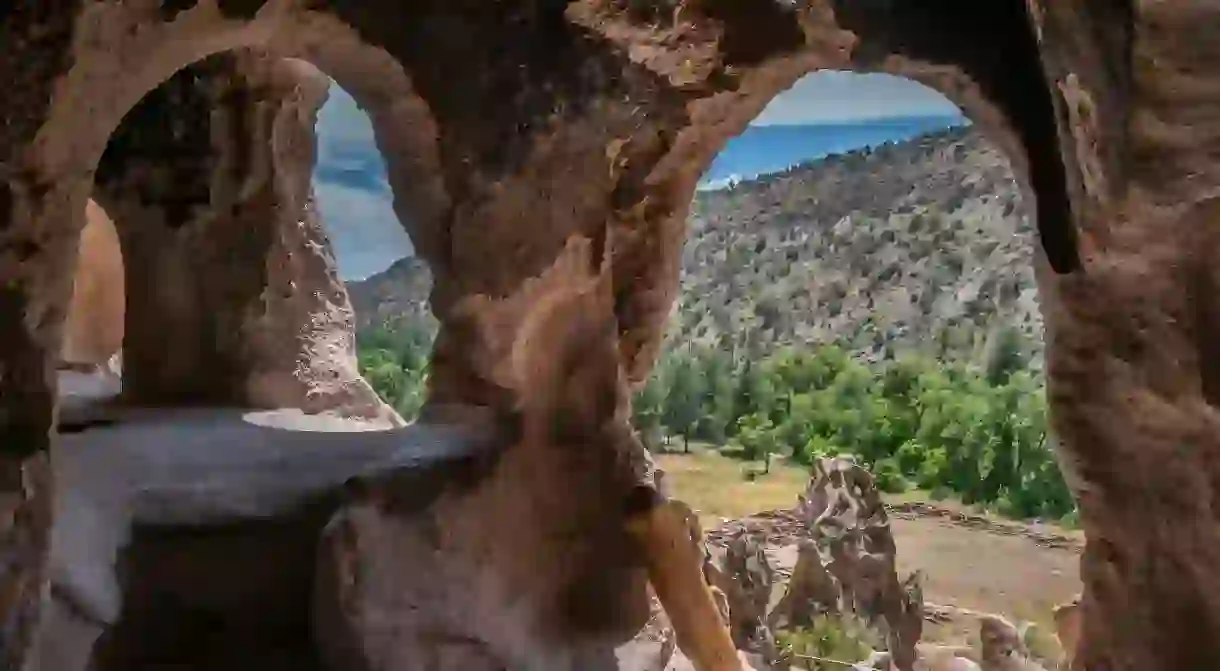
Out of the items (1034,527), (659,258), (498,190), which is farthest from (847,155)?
(498,190)

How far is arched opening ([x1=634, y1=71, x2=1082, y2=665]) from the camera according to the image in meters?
9.16

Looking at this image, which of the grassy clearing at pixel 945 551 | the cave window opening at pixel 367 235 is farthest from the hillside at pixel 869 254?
the cave window opening at pixel 367 235

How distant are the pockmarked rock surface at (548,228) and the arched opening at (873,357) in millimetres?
3519

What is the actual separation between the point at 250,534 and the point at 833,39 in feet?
7.67

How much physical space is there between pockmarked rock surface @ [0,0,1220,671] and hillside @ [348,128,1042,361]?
6.08 m

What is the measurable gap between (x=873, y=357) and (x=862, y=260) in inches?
56.2

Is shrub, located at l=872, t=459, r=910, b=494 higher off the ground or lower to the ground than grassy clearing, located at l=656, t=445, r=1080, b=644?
higher

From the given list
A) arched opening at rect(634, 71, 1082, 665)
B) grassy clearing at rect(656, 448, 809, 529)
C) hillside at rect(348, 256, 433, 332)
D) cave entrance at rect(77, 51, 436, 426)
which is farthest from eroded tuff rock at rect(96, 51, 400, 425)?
hillside at rect(348, 256, 433, 332)

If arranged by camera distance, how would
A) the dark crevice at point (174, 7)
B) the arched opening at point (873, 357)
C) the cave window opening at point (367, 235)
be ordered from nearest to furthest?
1. the dark crevice at point (174, 7)
2. the arched opening at point (873, 357)
3. the cave window opening at point (367, 235)

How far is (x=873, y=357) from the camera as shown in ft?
39.0

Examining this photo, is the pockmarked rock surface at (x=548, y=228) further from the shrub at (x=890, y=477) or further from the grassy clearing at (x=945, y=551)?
the shrub at (x=890, y=477)

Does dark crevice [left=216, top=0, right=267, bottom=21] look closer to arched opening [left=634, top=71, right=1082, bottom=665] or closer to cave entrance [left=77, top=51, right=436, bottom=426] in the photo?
cave entrance [left=77, top=51, right=436, bottom=426]

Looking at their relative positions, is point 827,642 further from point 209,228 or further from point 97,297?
point 97,297

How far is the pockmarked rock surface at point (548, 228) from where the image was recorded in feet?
8.43
